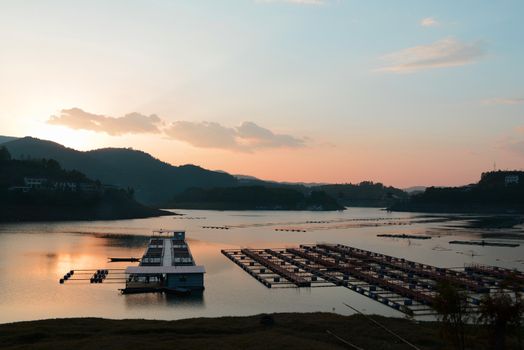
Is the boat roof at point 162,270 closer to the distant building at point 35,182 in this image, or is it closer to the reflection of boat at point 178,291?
the reflection of boat at point 178,291

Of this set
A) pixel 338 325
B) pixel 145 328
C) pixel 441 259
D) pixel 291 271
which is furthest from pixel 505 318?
pixel 441 259

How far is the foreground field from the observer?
26500 millimetres

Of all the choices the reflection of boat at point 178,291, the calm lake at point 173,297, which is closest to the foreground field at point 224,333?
the calm lake at point 173,297

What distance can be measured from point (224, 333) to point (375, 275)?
33532mm

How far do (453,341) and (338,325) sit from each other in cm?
971

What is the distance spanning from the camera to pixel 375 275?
59.4 m

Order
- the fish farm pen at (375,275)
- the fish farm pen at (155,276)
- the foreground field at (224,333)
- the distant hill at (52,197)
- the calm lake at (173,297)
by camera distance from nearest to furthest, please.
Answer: the foreground field at (224,333) < the calm lake at (173,297) < the fish farm pen at (375,275) < the fish farm pen at (155,276) < the distant hill at (52,197)

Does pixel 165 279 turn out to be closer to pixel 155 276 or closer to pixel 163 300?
pixel 155 276

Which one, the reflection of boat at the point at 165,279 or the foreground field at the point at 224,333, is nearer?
the foreground field at the point at 224,333

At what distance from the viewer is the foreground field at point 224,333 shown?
26.5 meters

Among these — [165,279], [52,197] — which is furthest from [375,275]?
[52,197]

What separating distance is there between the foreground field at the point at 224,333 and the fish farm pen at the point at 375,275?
33.4 ft

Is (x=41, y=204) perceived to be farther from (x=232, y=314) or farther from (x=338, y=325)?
(x=338, y=325)

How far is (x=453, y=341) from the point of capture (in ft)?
73.7
